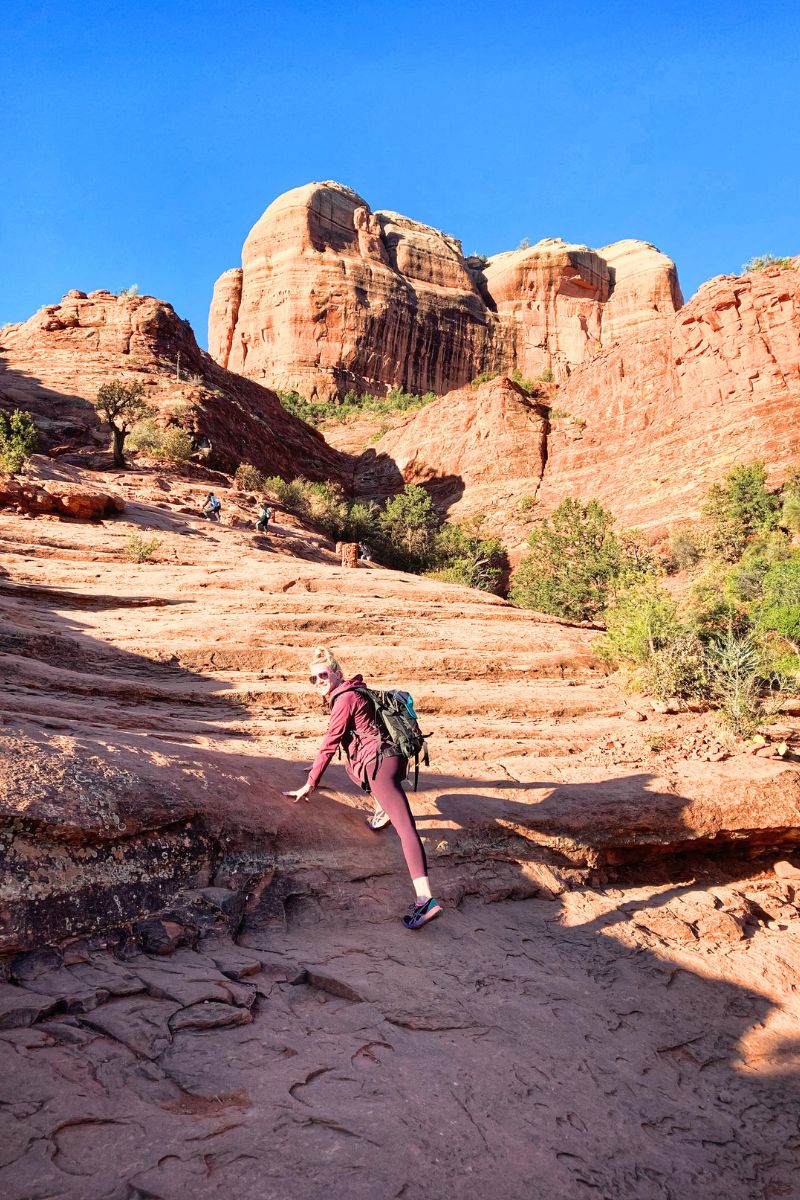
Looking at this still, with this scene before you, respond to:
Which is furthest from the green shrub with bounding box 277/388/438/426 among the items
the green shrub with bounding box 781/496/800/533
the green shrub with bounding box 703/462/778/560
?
the green shrub with bounding box 781/496/800/533

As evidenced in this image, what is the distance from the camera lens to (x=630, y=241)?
77.4m

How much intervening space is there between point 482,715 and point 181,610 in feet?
17.8

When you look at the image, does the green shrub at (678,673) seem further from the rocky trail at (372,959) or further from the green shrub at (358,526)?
the green shrub at (358,526)

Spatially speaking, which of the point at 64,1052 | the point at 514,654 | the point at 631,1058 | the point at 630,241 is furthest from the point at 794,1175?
the point at 630,241

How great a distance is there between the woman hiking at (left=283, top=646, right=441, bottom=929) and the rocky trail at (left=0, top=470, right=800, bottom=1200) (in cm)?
28

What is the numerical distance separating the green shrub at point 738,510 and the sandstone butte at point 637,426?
65.5 inches

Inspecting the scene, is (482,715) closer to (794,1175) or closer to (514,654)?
(514,654)

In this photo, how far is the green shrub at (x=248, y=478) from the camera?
29.1 metres

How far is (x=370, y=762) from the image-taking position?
4395 mm

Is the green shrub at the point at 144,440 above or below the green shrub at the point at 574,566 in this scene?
above

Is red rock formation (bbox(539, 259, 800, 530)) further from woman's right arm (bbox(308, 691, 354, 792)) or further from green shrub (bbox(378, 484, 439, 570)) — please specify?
woman's right arm (bbox(308, 691, 354, 792))

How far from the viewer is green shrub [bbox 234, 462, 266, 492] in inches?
1145

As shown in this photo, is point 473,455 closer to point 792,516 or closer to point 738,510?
point 738,510

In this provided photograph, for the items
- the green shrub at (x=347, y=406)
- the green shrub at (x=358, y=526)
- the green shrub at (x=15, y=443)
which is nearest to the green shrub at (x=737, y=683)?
Answer: the green shrub at (x=15, y=443)
